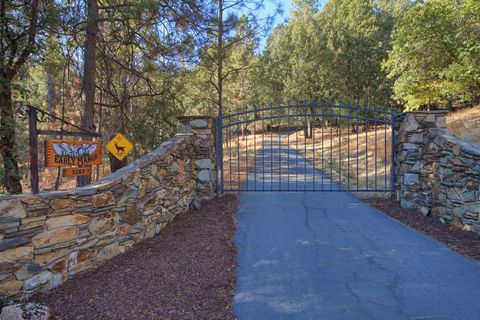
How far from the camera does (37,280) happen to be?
9.52 feet

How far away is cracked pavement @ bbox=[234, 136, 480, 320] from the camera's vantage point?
2746 millimetres

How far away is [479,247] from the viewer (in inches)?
157

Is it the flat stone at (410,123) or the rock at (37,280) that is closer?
the rock at (37,280)

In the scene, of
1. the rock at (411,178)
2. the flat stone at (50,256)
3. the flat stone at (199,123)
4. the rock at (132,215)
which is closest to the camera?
the flat stone at (50,256)

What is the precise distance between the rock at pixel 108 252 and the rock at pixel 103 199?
484 mm

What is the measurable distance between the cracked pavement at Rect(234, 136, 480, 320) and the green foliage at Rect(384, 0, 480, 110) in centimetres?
1087

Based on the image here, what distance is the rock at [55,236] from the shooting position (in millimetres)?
2934

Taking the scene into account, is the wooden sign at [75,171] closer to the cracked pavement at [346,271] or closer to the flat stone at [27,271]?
the flat stone at [27,271]

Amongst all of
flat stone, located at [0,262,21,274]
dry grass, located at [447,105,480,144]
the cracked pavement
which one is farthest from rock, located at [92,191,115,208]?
dry grass, located at [447,105,480,144]

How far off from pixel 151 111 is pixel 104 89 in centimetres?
109

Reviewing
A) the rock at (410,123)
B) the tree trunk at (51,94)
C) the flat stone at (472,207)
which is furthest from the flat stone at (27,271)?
the tree trunk at (51,94)

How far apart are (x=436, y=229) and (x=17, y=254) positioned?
5.09 meters

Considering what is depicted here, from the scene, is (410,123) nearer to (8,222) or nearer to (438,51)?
(8,222)

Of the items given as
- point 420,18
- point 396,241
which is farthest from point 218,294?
point 420,18
